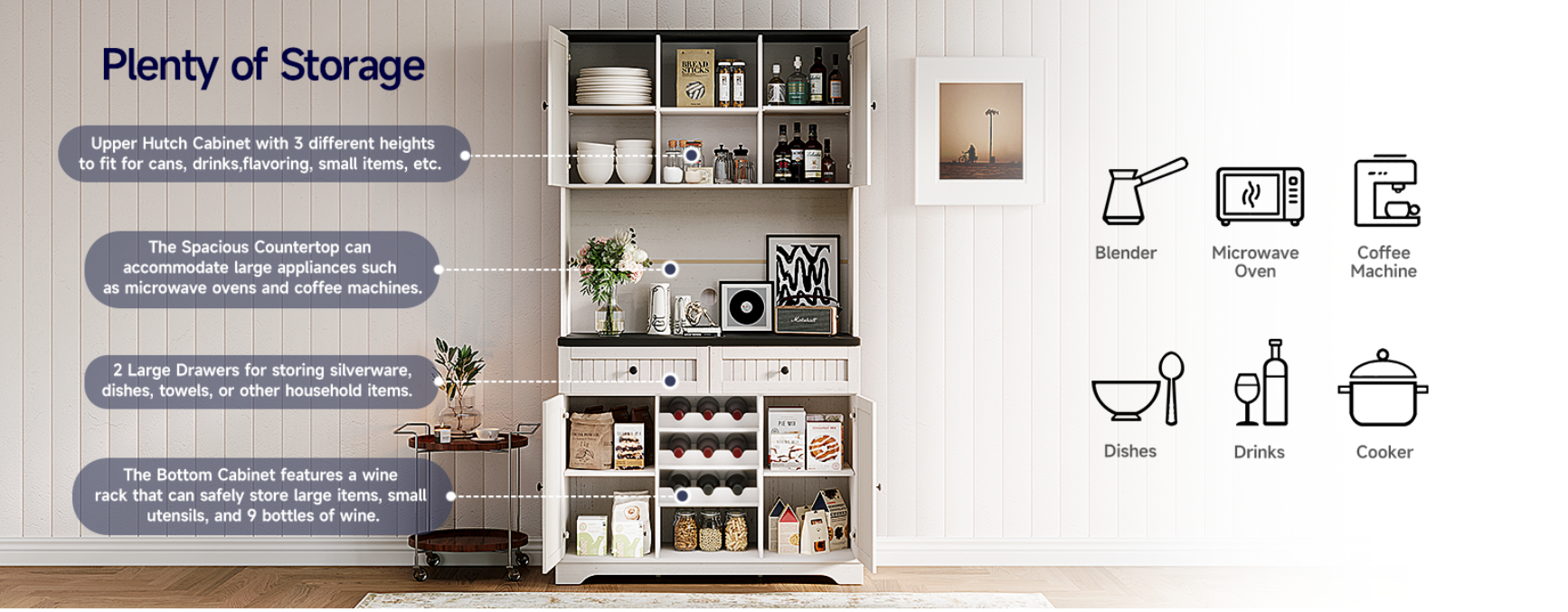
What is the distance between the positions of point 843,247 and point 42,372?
308cm

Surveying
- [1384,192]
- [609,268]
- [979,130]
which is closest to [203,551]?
[609,268]

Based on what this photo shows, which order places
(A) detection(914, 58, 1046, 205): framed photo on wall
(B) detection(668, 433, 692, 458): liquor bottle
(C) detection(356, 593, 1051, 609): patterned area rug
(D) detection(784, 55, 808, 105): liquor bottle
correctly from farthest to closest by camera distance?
(A) detection(914, 58, 1046, 205): framed photo on wall < (D) detection(784, 55, 808, 105): liquor bottle < (B) detection(668, 433, 692, 458): liquor bottle < (C) detection(356, 593, 1051, 609): patterned area rug

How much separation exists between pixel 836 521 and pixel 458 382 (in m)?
1.47

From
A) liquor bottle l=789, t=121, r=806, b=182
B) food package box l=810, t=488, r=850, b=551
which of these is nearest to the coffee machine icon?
liquor bottle l=789, t=121, r=806, b=182

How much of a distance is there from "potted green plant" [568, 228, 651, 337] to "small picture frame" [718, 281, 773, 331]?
13.8 inches

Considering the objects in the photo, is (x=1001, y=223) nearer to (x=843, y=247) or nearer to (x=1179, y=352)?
(x=843, y=247)

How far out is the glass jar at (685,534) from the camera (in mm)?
3744

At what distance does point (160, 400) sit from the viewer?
3.97 metres

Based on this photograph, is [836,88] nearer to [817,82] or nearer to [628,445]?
[817,82]

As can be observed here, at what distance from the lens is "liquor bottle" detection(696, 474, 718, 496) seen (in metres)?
3.73

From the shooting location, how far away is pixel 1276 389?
401cm

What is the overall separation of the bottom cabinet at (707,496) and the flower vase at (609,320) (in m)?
0.26

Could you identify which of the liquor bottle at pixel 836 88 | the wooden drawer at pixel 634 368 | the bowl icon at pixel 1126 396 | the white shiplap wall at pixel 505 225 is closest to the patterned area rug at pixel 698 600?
the white shiplap wall at pixel 505 225

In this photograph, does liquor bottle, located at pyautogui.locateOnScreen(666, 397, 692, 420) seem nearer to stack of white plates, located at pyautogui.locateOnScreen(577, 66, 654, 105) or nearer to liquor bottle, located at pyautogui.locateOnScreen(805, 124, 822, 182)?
liquor bottle, located at pyautogui.locateOnScreen(805, 124, 822, 182)
